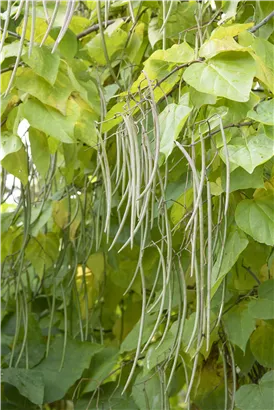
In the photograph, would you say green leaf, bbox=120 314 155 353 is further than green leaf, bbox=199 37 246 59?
Yes

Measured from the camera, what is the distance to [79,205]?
1215 mm

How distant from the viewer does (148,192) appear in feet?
2.19

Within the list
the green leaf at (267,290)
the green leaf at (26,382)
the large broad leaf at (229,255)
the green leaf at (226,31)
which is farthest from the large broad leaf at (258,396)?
the green leaf at (226,31)

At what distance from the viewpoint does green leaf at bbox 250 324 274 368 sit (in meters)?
1.07

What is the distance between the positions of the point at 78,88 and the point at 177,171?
17 cm

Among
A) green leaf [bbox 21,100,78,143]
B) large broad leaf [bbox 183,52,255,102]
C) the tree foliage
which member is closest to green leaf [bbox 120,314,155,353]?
the tree foliage

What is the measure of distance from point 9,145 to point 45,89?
0.30 ft

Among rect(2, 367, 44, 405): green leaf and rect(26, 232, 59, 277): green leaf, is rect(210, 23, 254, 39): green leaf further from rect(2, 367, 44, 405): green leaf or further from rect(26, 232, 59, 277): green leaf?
rect(2, 367, 44, 405): green leaf

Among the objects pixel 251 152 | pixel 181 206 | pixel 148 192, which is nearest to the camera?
pixel 148 192

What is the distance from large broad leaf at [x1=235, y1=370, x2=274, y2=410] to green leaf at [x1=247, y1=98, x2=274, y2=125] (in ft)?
1.26

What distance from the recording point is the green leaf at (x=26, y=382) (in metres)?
1.17

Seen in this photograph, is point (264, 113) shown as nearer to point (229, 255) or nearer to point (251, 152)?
point (251, 152)

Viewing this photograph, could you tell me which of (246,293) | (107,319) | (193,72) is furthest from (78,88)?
(107,319)

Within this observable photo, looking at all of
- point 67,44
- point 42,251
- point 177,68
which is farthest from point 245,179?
point 42,251
